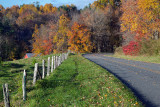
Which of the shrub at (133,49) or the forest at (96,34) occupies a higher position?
the forest at (96,34)

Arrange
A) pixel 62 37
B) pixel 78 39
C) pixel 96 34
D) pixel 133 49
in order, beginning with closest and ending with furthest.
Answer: pixel 133 49 → pixel 78 39 → pixel 62 37 → pixel 96 34

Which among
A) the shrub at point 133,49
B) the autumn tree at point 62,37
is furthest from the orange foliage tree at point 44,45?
the shrub at point 133,49

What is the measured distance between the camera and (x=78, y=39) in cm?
5050

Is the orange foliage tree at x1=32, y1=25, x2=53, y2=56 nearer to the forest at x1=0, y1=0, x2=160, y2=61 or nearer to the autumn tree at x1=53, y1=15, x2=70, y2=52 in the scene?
the forest at x1=0, y1=0, x2=160, y2=61

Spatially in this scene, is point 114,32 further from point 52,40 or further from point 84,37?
point 52,40

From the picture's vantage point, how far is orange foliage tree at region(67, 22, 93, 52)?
4950cm

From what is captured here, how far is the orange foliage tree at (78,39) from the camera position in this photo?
4950 cm

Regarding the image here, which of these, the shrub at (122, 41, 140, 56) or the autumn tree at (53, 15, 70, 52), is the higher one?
the autumn tree at (53, 15, 70, 52)

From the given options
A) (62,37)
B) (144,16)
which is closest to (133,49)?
(144,16)

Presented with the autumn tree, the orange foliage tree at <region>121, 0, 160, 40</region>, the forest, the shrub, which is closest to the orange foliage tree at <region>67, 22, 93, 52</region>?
the forest

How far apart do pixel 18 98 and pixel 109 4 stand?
209 feet

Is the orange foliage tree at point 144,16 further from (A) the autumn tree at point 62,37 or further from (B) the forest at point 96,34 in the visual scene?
(A) the autumn tree at point 62,37

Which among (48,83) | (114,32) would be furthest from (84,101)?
(114,32)

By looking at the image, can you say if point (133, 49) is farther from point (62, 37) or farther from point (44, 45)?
point (44, 45)
